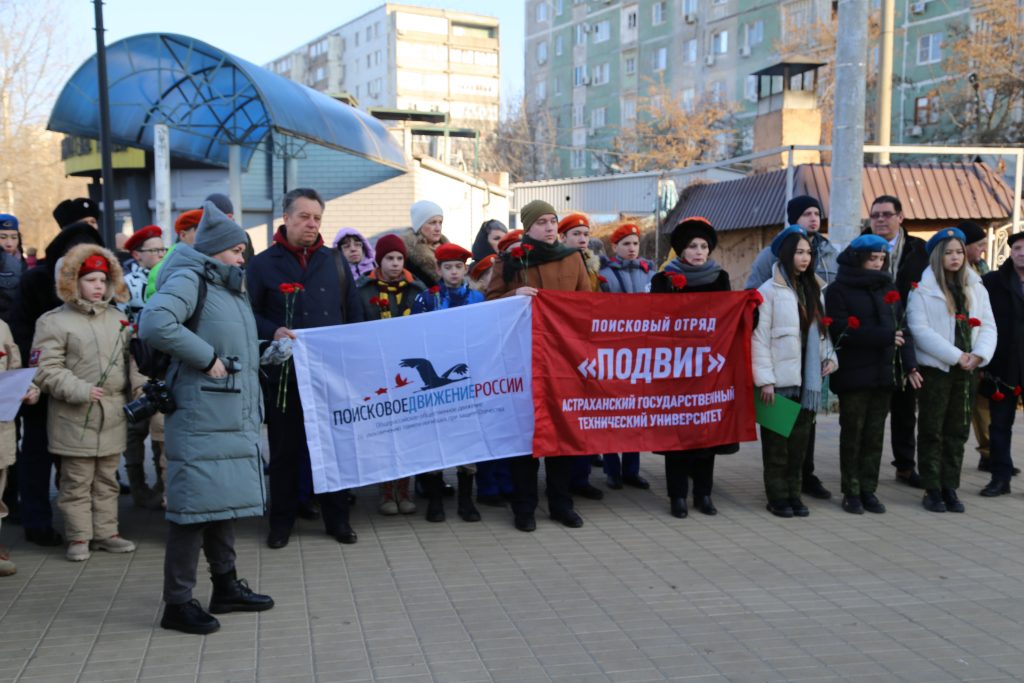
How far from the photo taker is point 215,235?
4.98m

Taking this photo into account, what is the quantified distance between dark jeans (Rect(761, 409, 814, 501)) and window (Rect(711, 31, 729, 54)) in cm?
5912

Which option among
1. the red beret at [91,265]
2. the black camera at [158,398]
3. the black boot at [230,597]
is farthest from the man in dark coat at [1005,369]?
the red beret at [91,265]

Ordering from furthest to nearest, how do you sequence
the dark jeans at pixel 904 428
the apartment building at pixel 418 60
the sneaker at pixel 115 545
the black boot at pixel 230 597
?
1. the apartment building at pixel 418 60
2. the dark jeans at pixel 904 428
3. the sneaker at pixel 115 545
4. the black boot at pixel 230 597

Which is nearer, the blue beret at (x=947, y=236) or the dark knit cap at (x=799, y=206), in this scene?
the blue beret at (x=947, y=236)

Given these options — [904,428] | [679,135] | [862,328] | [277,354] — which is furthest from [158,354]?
[679,135]

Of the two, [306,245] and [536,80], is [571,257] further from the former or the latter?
[536,80]

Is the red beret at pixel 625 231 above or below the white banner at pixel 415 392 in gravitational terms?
above

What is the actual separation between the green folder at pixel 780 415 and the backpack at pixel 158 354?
4052mm

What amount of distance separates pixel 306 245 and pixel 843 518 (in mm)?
4104

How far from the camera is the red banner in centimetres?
702

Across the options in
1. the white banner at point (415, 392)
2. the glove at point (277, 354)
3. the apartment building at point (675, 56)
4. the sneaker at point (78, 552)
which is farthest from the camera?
the apartment building at point (675, 56)

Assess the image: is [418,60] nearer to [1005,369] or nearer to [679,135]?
[679,135]

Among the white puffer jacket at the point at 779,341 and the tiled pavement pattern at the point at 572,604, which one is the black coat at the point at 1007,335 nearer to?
the tiled pavement pattern at the point at 572,604

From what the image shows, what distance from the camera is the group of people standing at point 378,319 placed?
4914 millimetres
